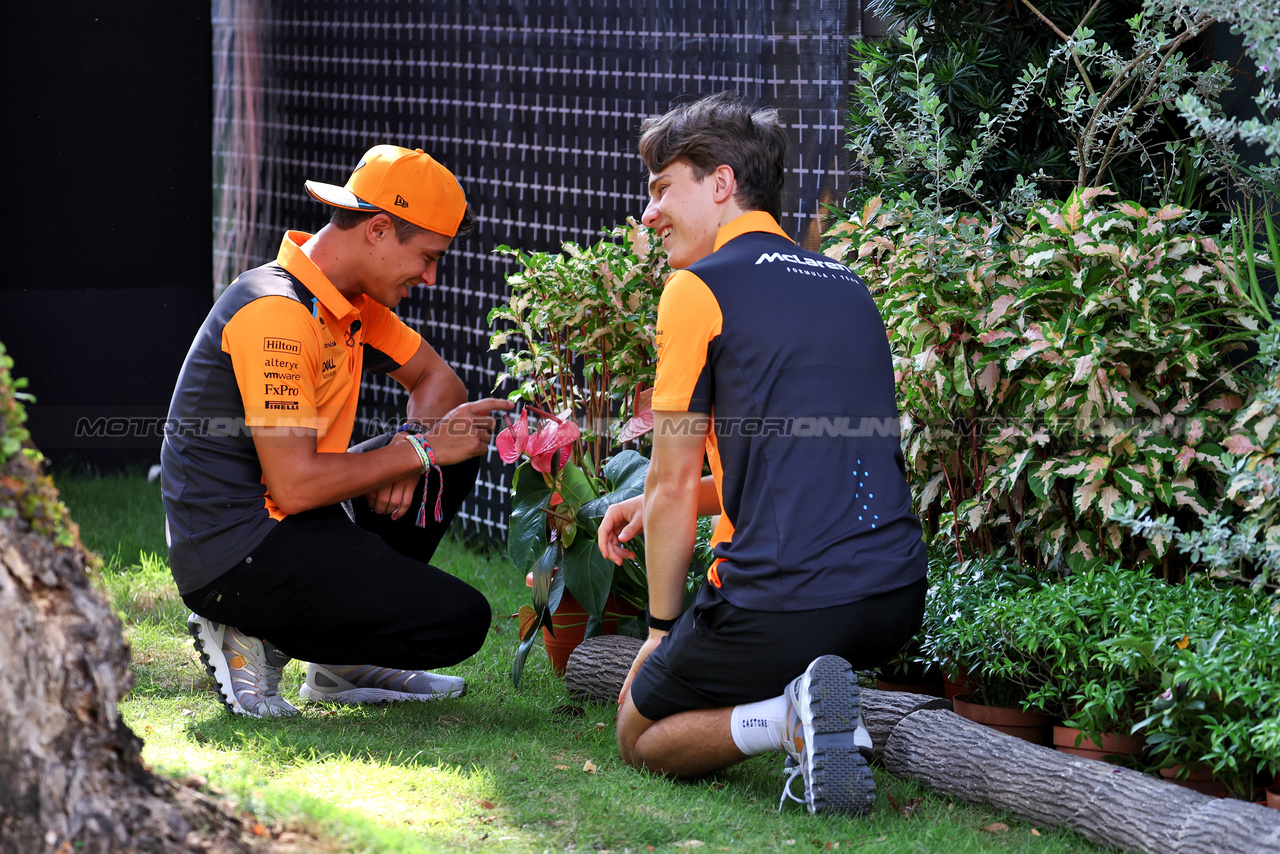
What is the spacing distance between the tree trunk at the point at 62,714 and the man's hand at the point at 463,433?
151 cm

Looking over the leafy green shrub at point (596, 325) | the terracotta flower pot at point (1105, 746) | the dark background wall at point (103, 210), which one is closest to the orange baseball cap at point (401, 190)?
the leafy green shrub at point (596, 325)

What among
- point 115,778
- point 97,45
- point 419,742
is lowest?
point 419,742

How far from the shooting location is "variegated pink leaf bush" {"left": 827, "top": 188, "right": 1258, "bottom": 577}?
2.85 metres

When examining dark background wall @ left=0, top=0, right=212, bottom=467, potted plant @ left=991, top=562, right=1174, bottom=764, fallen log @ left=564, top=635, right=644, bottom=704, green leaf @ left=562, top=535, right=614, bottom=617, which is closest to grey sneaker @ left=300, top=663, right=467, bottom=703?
fallen log @ left=564, top=635, right=644, bottom=704

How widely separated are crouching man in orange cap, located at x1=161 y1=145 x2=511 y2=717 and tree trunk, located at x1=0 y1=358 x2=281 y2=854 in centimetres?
120

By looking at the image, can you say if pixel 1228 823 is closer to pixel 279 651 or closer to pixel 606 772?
pixel 606 772

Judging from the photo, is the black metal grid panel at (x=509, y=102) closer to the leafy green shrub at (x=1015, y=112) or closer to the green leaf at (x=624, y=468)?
the leafy green shrub at (x=1015, y=112)

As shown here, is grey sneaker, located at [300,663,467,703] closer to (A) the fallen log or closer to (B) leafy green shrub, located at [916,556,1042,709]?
(A) the fallen log

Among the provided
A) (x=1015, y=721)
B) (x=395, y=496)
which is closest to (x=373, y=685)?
(x=395, y=496)

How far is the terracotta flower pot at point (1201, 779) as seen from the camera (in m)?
2.60

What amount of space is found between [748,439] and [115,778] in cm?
138

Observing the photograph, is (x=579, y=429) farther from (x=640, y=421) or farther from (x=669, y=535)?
(x=669, y=535)

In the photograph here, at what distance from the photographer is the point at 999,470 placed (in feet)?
10.1

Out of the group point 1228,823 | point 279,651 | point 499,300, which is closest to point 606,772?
point 279,651
